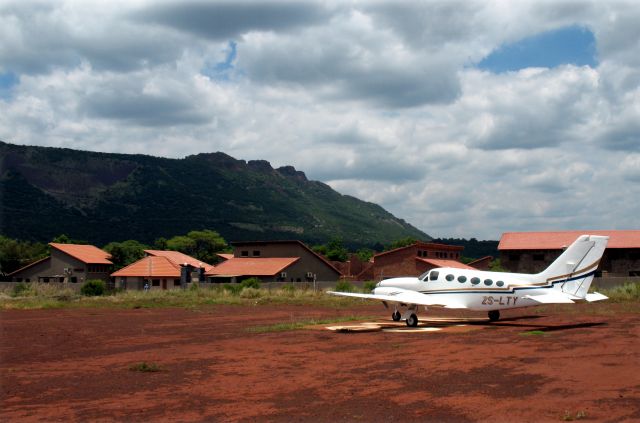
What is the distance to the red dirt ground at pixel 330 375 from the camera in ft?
32.8

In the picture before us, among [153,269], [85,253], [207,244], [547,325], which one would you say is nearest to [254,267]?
[153,269]

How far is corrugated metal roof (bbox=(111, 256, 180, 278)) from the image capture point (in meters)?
70.5

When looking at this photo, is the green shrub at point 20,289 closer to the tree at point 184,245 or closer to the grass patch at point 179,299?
the grass patch at point 179,299

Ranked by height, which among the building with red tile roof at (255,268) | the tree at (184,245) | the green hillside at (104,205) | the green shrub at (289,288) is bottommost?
the green shrub at (289,288)

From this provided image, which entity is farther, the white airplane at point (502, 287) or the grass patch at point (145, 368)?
the white airplane at point (502, 287)

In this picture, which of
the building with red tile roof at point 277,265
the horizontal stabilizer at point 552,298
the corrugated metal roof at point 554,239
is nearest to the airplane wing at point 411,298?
the horizontal stabilizer at point 552,298

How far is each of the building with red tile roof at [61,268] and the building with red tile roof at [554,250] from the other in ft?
156

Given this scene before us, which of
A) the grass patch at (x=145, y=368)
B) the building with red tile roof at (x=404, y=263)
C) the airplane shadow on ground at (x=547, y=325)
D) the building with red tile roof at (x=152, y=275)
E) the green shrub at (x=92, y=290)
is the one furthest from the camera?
the building with red tile roof at (x=152, y=275)

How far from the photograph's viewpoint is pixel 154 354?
17500mm

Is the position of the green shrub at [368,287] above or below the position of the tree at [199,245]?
below

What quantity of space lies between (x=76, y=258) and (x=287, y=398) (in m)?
71.1

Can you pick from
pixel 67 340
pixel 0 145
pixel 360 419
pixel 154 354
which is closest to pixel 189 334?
pixel 67 340

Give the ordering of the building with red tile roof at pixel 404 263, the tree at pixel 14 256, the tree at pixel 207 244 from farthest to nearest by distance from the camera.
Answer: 1. the tree at pixel 207 244
2. the tree at pixel 14 256
3. the building with red tile roof at pixel 404 263

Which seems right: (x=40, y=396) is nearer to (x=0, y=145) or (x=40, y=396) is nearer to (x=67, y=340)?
(x=67, y=340)
